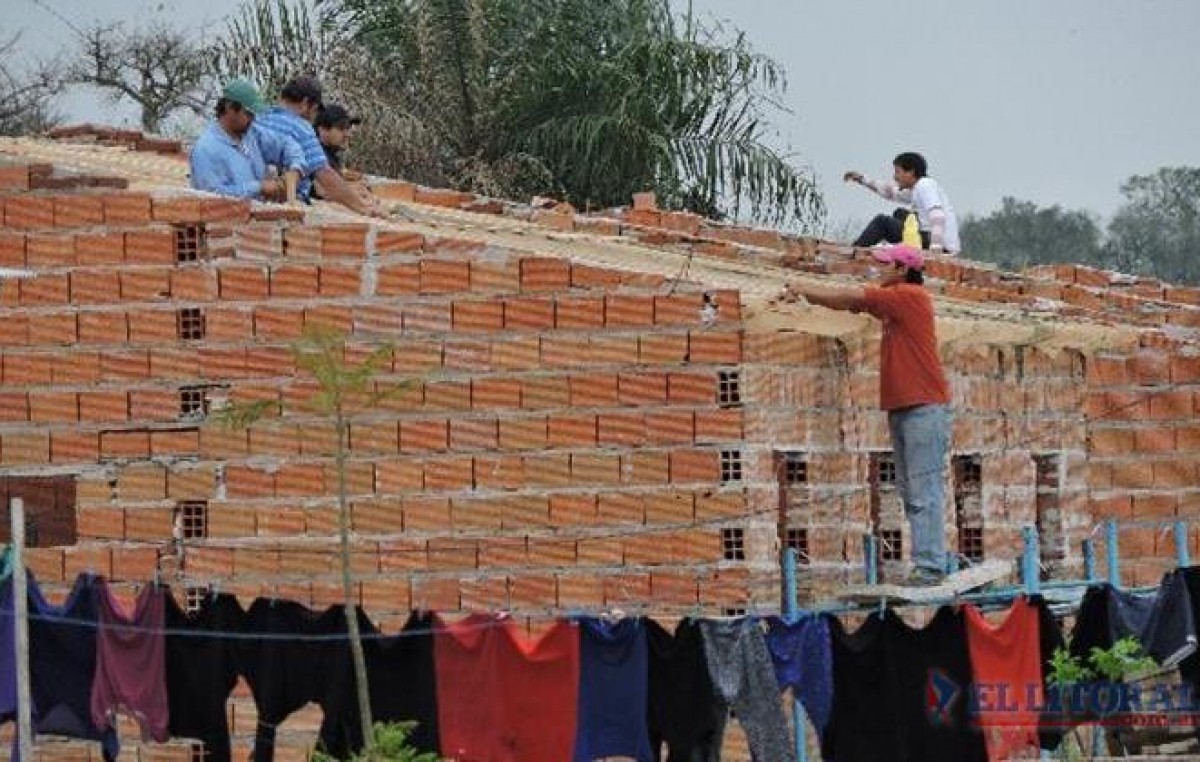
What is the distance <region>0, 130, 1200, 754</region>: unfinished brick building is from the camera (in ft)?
61.3

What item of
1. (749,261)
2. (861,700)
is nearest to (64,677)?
(861,700)

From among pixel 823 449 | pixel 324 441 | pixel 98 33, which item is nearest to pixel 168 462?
pixel 324 441

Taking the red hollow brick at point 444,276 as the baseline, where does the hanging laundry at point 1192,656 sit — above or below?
below

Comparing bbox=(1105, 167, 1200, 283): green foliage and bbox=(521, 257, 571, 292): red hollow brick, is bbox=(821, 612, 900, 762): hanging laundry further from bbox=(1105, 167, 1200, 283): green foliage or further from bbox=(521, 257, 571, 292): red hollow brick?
bbox=(1105, 167, 1200, 283): green foliage

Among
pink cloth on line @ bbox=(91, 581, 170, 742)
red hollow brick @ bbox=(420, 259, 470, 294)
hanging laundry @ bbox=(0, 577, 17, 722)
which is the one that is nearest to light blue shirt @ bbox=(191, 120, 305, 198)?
red hollow brick @ bbox=(420, 259, 470, 294)

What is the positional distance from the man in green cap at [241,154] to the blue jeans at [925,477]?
417 cm

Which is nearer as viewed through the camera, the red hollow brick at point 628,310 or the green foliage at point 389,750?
the green foliage at point 389,750

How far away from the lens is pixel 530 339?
18922mm

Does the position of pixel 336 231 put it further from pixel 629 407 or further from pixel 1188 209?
pixel 1188 209

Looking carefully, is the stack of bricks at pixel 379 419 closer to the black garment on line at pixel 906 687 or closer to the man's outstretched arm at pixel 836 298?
the man's outstretched arm at pixel 836 298

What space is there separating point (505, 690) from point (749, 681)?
1.25 m

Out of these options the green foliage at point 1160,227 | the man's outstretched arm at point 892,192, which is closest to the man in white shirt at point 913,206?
the man's outstretched arm at point 892,192

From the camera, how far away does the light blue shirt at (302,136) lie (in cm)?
2078

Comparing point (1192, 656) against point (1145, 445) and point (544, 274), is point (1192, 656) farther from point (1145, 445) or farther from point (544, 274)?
point (1145, 445)
